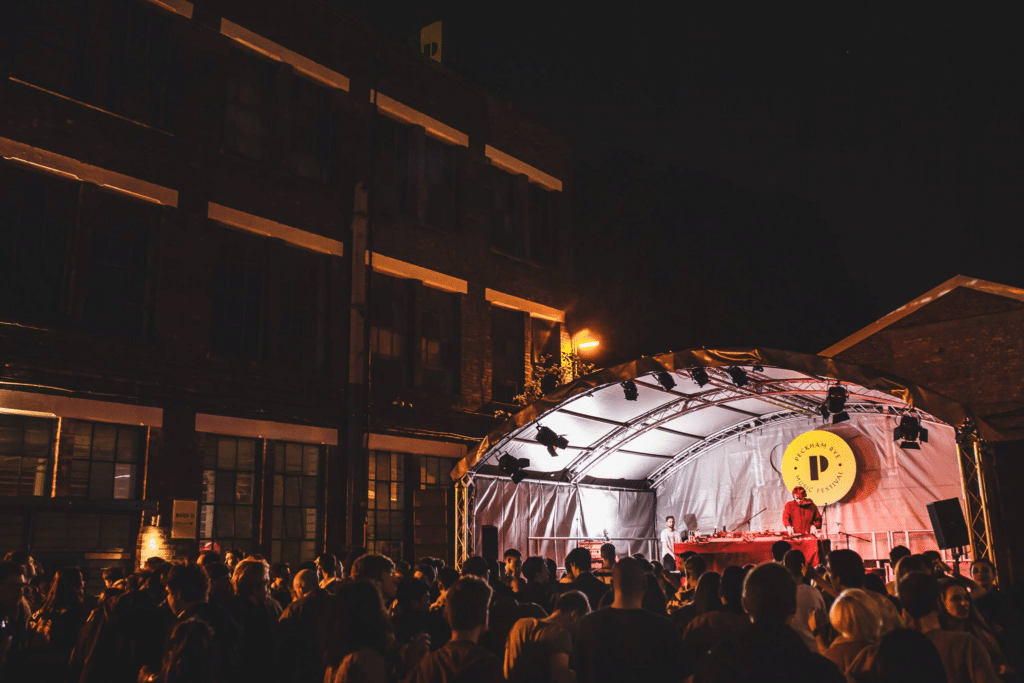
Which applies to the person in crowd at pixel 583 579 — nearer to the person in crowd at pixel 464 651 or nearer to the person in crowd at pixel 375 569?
the person in crowd at pixel 375 569

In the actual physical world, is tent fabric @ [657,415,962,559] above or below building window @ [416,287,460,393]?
below

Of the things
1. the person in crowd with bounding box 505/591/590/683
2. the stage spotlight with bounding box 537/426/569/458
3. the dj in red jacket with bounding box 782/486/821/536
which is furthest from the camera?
the dj in red jacket with bounding box 782/486/821/536

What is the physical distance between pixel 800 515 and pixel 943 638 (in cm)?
1529

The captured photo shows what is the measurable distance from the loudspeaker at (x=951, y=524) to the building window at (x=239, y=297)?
1196cm

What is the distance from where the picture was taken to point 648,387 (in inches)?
672

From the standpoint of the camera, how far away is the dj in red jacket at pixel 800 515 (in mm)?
19156

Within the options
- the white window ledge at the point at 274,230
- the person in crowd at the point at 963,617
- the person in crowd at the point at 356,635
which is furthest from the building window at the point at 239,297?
the person in crowd at the point at 963,617

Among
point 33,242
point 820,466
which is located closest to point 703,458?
point 820,466

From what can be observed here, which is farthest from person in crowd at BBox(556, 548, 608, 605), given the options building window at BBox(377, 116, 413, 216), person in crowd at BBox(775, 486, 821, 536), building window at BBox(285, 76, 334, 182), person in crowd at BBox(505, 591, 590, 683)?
building window at BBox(377, 116, 413, 216)

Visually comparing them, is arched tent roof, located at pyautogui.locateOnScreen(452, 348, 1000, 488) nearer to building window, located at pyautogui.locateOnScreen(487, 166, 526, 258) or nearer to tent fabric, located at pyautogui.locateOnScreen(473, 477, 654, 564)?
tent fabric, located at pyautogui.locateOnScreen(473, 477, 654, 564)

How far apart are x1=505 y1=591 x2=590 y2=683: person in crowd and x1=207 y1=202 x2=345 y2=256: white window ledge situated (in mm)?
13222

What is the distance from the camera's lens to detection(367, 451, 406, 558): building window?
1892 centimetres

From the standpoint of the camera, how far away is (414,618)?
6762 millimetres

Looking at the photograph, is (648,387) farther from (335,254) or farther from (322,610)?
(322,610)
